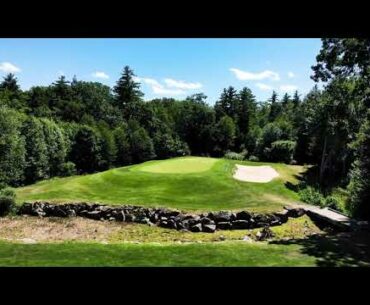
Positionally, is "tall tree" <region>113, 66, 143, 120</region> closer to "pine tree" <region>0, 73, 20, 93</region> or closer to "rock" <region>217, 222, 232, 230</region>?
"pine tree" <region>0, 73, 20, 93</region>

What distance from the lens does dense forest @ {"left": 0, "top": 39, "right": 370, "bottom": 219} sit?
16.4 metres

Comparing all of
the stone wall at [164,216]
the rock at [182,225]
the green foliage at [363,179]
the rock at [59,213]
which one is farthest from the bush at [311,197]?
the rock at [59,213]

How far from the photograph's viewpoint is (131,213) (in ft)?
64.3

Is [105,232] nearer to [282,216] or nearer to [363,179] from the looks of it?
[282,216]

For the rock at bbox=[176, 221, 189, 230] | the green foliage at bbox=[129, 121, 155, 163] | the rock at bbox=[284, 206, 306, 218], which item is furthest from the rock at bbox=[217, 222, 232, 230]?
the green foliage at bbox=[129, 121, 155, 163]

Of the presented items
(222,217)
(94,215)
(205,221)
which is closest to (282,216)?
(222,217)

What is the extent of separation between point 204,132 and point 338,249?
49634 mm

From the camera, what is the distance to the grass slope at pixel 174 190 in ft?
71.7

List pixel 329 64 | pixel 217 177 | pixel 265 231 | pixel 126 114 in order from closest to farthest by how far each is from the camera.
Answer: pixel 329 64 → pixel 265 231 → pixel 217 177 → pixel 126 114

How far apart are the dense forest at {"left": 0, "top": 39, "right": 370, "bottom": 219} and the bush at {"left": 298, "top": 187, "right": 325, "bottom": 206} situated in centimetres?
7
